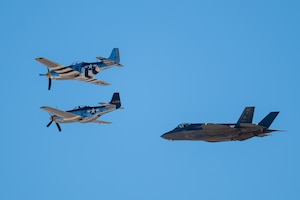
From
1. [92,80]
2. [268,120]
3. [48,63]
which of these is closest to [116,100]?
[92,80]

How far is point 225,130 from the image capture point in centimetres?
9069

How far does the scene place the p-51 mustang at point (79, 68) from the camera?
103562 millimetres

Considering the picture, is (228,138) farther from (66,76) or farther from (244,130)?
(66,76)

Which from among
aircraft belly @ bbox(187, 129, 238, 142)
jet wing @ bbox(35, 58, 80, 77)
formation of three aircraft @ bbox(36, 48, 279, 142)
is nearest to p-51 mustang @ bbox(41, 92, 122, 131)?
formation of three aircraft @ bbox(36, 48, 279, 142)

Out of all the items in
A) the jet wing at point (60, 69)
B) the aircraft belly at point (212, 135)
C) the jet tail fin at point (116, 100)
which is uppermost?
the jet wing at point (60, 69)

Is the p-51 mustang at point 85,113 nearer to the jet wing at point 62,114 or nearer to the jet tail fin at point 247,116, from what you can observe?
the jet wing at point 62,114

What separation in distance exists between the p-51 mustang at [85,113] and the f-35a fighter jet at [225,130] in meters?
11.6

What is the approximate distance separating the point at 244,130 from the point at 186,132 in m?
9.32

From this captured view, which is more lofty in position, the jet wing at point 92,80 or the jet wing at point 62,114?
the jet wing at point 92,80

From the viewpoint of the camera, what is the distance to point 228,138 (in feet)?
304

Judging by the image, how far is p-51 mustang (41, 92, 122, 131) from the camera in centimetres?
10131

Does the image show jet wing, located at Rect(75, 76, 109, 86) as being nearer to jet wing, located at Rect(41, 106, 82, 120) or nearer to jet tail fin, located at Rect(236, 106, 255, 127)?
jet wing, located at Rect(41, 106, 82, 120)

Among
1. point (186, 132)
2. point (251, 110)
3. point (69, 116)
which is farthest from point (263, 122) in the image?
point (69, 116)

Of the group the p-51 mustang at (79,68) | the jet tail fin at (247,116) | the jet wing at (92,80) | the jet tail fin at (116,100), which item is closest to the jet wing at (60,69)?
the p-51 mustang at (79,68)
